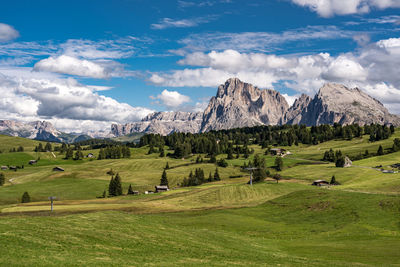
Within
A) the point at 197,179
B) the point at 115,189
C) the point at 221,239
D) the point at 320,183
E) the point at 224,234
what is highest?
the point at 221,239

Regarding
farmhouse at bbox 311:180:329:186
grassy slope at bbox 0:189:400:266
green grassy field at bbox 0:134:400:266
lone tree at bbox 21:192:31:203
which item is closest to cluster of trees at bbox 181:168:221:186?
green grassy field at bbox 0:134:400:266

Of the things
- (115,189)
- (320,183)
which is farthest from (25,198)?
(320,183)

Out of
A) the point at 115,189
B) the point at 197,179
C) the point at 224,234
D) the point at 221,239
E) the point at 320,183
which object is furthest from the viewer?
the point at 197,179

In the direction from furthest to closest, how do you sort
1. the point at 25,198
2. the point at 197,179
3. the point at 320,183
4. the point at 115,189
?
the point at 197,179
the point at 320,183
the point at 115,189
the point at 25,198

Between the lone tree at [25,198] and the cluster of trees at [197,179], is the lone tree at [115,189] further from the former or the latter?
the cluster of trees at [197,179]

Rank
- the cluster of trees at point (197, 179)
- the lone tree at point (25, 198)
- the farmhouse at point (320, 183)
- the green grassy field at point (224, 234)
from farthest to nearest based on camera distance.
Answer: the cluster of trees at point (197, 179), the farmhouse at point (320, 183), the lone tree at point (25, 198), the green grassy field at point (224, 234)

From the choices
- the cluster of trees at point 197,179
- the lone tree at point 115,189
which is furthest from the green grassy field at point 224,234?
the cluster of trees at point 197,179

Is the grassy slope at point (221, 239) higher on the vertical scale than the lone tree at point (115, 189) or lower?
higher

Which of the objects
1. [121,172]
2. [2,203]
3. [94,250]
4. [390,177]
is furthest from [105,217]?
[121,172]

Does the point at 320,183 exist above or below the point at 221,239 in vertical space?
below

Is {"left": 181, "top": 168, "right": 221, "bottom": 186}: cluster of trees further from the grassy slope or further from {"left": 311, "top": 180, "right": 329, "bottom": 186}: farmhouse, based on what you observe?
the grassy slope

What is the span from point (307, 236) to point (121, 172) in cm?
14594

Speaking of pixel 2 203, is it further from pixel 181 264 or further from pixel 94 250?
pixel 181 264

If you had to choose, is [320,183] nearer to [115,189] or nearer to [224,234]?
[115,189]
